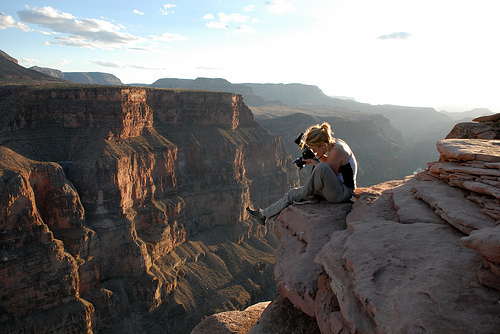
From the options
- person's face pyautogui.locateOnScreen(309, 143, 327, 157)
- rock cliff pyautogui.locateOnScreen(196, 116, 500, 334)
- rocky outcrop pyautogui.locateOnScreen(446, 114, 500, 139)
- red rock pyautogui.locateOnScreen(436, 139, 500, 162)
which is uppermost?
rocky outcrop pyautogui.locateOnScreen(446, 114, 500, 139)

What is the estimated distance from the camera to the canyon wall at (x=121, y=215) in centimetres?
2608

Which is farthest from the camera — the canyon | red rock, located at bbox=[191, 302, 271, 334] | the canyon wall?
the canyon wall

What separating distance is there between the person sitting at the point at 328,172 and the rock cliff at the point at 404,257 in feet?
0.93

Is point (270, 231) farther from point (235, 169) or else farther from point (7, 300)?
point (7, 300)

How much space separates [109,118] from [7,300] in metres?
20.0

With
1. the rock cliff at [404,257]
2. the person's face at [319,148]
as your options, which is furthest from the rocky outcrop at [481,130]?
the person's face at [319,148]

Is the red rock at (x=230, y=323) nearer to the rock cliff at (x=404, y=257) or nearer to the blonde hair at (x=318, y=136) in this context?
the rock cliff at (x=404, y=257)

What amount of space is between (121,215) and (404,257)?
32266 millimetres

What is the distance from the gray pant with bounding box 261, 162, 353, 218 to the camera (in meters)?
7.68

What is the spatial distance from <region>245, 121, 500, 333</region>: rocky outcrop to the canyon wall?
26.2m

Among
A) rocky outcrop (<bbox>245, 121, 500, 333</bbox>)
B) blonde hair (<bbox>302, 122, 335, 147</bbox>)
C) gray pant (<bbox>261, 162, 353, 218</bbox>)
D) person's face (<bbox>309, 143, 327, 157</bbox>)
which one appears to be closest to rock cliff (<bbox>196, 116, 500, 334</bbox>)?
rocky outcrop (<bbox>245, 121, 500, 333</bbox>)

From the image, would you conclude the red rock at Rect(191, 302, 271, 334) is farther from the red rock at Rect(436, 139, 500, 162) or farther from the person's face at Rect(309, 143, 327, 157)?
the red rock at Rect(436, 139, 500, 162)

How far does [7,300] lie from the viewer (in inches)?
975

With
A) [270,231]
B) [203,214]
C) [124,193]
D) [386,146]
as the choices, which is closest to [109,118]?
[124,193]
